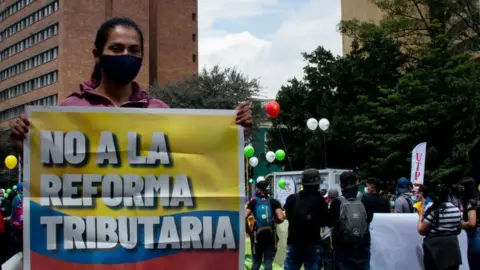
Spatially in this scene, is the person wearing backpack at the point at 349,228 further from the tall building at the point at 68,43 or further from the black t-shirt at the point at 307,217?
the tall building at the point at 68,43

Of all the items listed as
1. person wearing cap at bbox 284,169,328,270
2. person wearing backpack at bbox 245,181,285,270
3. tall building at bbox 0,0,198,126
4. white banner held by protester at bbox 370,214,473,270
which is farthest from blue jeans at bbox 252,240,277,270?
tall building at bbox 0,0,198,126

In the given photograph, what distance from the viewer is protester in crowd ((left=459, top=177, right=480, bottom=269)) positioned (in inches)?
352

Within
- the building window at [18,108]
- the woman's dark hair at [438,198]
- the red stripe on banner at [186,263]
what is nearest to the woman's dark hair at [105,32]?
the red stripe on banner at [186,263]

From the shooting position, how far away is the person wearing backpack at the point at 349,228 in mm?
8469

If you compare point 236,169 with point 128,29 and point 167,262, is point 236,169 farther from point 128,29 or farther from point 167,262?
point 128,29

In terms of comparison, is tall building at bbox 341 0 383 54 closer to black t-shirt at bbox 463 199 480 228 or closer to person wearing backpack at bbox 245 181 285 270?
person wearing backpack at bbox 245 181 285 270

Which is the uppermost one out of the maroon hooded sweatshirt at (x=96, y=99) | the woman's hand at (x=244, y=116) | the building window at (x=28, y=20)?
the building window at (x=28, y=20)

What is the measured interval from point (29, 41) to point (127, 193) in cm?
8430

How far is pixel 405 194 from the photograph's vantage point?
40.4ft

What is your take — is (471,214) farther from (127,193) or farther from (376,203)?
(127,193)

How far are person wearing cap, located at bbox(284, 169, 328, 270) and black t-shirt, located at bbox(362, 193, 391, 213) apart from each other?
1.71m

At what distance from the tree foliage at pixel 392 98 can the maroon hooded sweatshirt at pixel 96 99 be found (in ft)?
81.4

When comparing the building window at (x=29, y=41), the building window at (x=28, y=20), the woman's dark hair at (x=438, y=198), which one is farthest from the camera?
the building window at (x=28, y=20)

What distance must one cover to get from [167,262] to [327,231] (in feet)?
32.6
